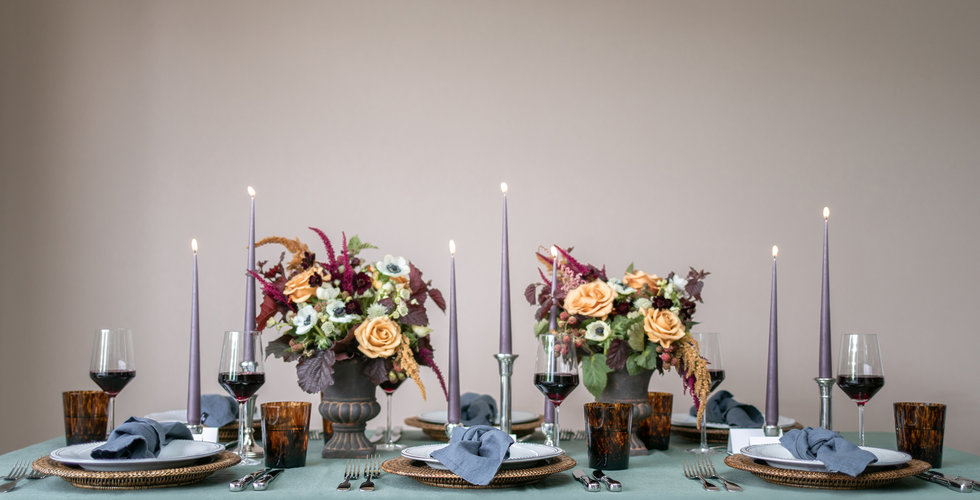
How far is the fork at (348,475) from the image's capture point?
121 cm

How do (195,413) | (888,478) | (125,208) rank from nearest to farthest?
(888,478)
(195,413)
(125,208)

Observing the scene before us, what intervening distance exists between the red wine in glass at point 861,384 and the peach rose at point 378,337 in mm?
810

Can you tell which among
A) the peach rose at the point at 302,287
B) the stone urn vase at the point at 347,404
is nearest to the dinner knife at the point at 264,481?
the stone urn vase at the point at 347,404

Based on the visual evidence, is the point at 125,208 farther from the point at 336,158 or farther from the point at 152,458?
the point at 152,458

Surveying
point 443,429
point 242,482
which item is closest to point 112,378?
point 242,482

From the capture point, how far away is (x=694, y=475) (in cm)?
133

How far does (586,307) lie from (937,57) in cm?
193

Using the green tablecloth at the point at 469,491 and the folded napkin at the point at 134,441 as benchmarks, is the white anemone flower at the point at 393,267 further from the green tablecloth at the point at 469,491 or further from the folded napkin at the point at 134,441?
the folded napkin at the point at 134,441

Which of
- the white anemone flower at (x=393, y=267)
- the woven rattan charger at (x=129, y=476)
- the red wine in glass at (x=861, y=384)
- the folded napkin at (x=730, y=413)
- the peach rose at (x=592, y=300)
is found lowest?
the folded napkin at (x=730, y=413)

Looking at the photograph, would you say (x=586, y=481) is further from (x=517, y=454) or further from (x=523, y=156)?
(x=523, y=156)

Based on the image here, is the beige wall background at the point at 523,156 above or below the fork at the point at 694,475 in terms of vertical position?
above

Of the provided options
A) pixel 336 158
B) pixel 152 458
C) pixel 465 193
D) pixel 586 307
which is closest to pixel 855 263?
pixel 465 193

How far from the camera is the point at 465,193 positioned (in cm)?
276

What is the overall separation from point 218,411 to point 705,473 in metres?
1.05
